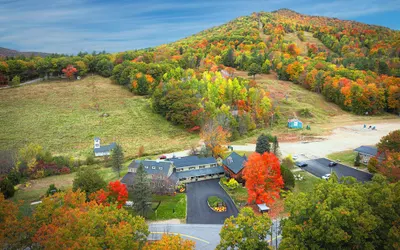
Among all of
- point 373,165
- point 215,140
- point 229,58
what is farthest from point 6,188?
point 229,58

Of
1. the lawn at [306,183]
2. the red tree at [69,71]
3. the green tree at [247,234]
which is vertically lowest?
the lawn at [306,183]

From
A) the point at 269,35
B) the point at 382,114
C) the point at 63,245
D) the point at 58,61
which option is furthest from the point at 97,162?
the point at 269,35

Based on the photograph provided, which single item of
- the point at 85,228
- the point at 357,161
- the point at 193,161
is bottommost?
the point at 357,161

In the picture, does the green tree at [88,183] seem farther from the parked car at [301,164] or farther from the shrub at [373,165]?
the shrub at [373,165]

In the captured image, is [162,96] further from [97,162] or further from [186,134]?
[97,162]

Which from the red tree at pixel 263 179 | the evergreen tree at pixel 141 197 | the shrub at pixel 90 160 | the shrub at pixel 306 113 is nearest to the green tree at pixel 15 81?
the shrub at pixel 90 160

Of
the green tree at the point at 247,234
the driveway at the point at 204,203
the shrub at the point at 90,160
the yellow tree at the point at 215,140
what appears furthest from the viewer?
the shrub at the point at 90,160

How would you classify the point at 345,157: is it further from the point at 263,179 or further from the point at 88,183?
the point at 88,183
